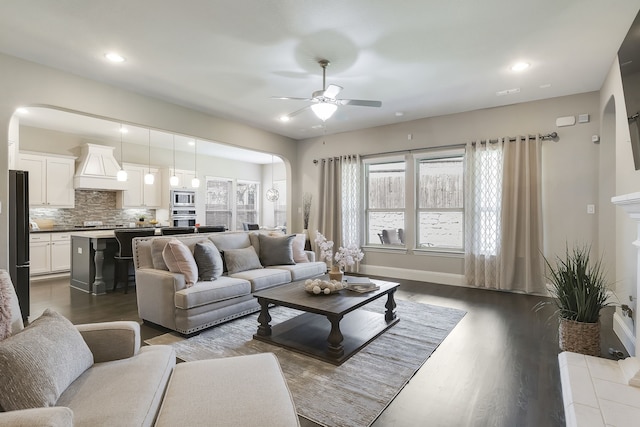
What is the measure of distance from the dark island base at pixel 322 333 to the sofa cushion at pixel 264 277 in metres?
0.55

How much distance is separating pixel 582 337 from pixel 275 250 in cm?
341

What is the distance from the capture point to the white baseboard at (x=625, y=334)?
2.69m

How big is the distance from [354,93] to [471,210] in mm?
2632

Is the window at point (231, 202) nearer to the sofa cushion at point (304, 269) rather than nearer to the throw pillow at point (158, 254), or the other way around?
the sofa cushion at point (304, 269)

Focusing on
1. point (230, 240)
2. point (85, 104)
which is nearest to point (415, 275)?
point (230, 240)

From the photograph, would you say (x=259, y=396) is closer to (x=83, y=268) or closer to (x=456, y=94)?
(x=456, y=94)

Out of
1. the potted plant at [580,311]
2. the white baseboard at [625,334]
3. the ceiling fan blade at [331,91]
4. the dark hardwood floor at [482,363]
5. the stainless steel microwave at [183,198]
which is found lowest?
the dark hardwood floor at [482,363]

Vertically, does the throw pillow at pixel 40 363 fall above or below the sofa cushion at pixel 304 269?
above

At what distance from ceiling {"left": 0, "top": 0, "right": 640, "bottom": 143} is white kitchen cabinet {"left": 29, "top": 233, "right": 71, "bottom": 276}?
3738mm

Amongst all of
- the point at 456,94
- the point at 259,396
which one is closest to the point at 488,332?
the point at 259,396

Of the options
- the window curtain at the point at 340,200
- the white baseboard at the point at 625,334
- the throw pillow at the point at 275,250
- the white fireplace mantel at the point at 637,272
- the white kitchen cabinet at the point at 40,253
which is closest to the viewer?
the white fireplace mantel at the point at 637,272

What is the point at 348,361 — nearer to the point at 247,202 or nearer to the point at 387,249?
the point at 387,249

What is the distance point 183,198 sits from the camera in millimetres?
8305

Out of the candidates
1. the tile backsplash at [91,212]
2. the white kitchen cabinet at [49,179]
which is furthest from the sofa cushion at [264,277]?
the tile backsplash at [91,212]
